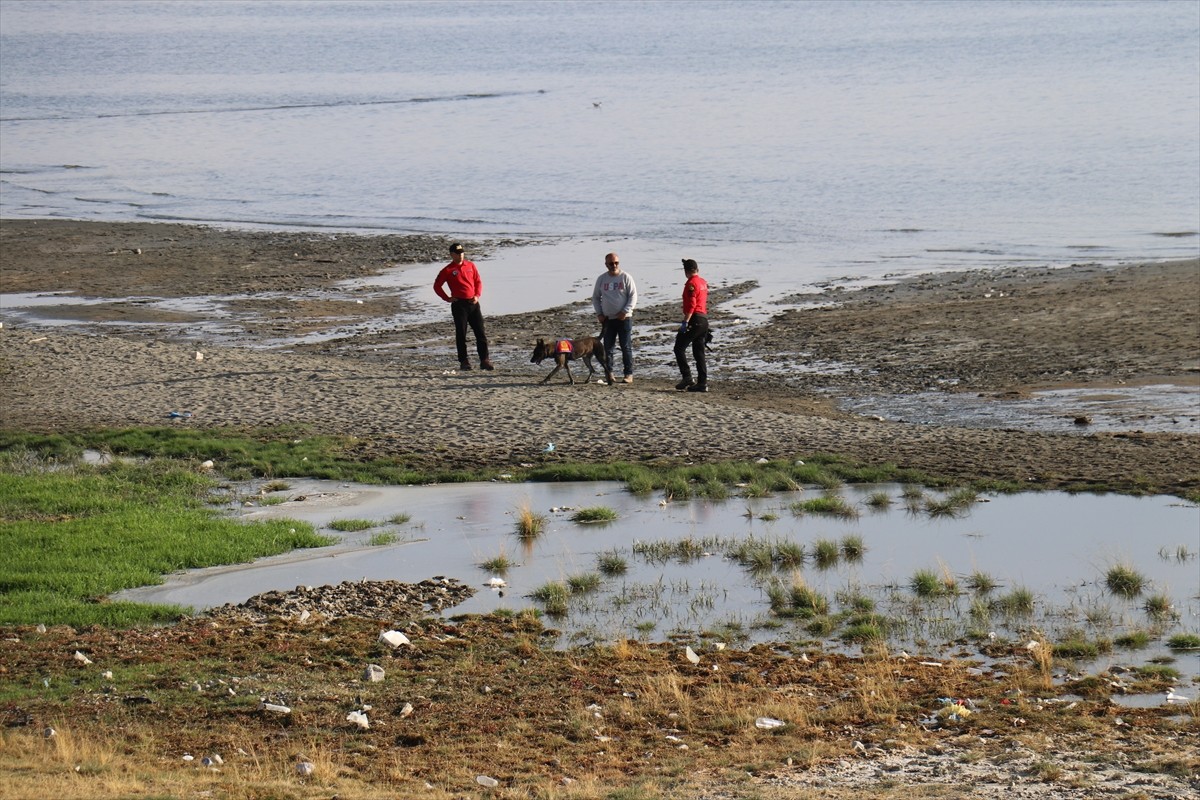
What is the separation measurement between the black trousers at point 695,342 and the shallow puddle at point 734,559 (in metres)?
4.61

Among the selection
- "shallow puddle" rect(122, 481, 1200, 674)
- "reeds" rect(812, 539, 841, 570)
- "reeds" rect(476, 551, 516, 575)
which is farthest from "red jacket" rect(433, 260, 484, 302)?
"reeds" rect(812, 539, 841, 570)

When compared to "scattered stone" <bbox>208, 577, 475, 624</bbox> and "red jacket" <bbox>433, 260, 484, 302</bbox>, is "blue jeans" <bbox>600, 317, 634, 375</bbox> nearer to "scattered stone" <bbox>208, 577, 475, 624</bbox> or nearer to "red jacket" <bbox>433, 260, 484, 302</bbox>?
"red jacket" <bbox>433, 260, 484, 302</bbox>

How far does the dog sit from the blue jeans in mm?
90

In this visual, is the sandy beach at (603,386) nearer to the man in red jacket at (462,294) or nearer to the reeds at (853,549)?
the man in red jacket at (462,294)

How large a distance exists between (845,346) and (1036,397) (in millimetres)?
4389

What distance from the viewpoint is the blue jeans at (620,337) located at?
2008 cm

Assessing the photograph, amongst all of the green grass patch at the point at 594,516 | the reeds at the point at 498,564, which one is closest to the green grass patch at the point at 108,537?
the reeds at the point at 498,564

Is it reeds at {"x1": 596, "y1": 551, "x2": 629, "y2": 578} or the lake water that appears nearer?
reeds at {"x1": 596, "y1": 551, "x2": 629, "y2": 578}

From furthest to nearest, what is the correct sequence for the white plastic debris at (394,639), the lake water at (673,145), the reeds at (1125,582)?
1. the lake water at (673,145)
2. the reeds at (1125,582)
3. the white plastic debris at (394,639)

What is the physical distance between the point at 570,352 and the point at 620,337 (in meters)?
0.83

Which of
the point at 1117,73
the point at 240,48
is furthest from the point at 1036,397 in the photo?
the point at 240,48

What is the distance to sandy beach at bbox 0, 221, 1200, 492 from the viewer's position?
16.8m

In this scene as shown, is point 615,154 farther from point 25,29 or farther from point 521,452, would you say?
point 25,29

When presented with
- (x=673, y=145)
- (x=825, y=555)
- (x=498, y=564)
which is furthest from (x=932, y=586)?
(x=673, y=145)
